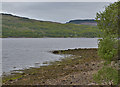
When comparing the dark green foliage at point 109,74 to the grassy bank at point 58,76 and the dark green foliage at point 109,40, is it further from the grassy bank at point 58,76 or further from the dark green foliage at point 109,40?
the grassy bank at point 58,76

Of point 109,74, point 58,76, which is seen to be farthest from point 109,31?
point 58,76

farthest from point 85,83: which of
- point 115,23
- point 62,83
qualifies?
point 115,23

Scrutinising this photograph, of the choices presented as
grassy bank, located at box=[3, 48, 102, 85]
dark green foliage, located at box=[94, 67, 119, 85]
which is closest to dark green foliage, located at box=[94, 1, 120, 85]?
dark green foliage, located at box=[94, 67, 119, 85]

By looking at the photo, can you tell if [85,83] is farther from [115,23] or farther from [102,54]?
[115,23]

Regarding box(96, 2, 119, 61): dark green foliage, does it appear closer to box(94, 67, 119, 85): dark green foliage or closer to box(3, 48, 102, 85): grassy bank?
box(94, 67, 119, 85): dark green foliage

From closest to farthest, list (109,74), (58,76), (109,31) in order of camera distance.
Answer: (109,74) < (109,31) < (58,76)

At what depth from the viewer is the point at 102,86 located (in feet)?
55.3

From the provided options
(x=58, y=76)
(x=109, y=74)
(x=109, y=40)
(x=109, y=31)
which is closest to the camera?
(x=109, y=40)

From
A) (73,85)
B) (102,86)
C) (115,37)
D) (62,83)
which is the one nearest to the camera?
(115,37)

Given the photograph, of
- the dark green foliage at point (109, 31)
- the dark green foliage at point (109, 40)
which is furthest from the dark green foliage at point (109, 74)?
the dark green foliage at point (109, 31)

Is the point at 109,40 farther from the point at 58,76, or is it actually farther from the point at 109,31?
the point at 58,76

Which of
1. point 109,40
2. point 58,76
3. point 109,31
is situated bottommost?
point 58,76

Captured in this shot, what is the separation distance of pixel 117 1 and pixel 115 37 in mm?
3449

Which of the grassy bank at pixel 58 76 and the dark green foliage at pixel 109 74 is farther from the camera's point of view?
the grassy bank at pixel 58 76
